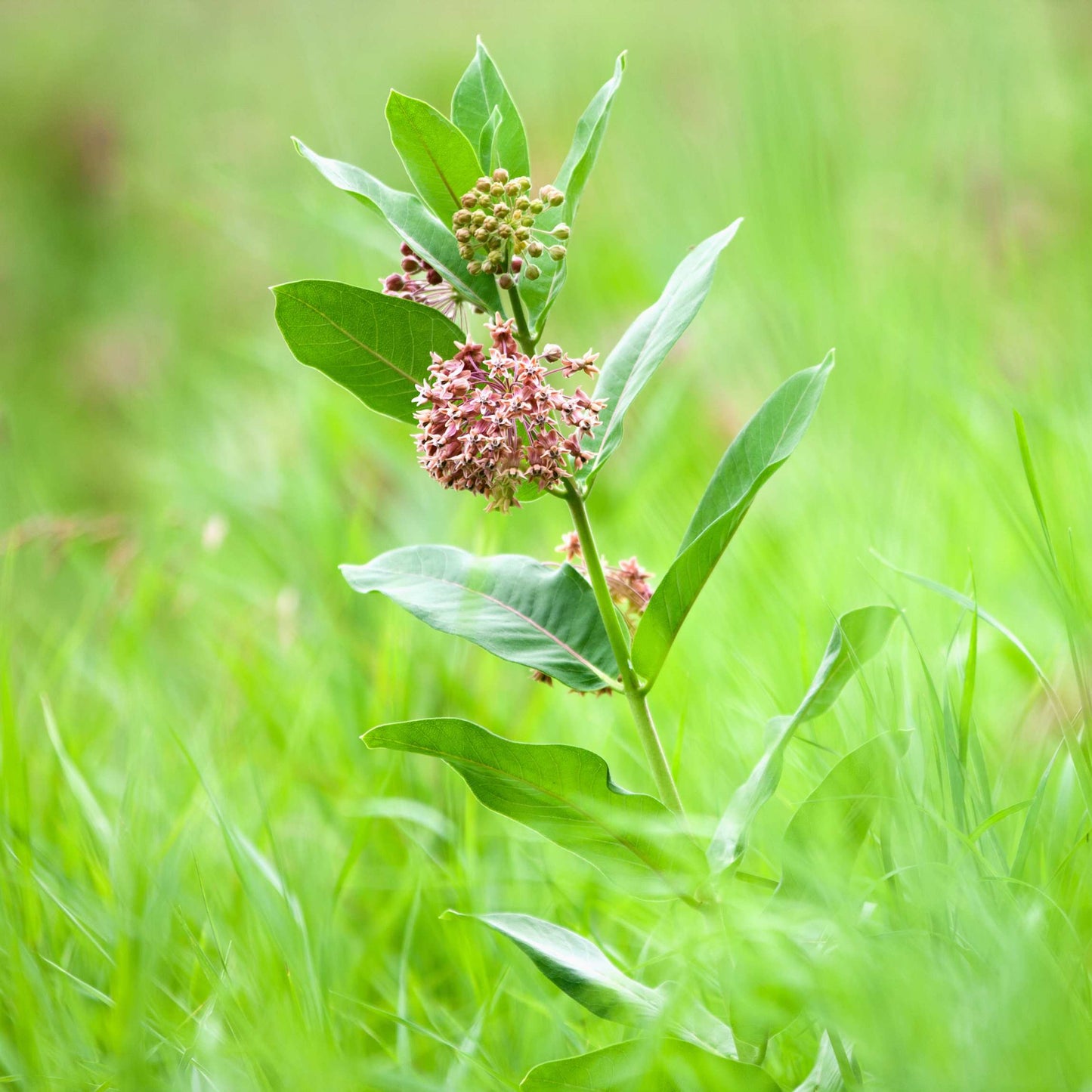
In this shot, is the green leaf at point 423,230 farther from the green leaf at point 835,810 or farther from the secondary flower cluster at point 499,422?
the green leaf at point 835,810

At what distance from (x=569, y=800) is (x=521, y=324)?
31 cm

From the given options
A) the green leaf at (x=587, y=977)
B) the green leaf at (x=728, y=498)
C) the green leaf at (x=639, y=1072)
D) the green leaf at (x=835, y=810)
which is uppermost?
the green leaf at (x=728, y=498)

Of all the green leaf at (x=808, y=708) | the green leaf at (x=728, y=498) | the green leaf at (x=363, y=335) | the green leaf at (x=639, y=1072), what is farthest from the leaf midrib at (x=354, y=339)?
the green leaf at (x=639, y=1072)

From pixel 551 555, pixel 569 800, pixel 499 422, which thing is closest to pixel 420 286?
pixel 499 422

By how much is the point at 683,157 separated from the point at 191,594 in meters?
1.26

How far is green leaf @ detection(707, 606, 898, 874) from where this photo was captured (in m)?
0.62

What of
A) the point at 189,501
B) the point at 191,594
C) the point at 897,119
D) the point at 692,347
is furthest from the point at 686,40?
the point at 191,594

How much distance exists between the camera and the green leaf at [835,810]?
61 centimetres

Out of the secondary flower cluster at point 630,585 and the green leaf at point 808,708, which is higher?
the secondary flower cluster at point 630,585

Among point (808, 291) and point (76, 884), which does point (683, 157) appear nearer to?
point (808, 291)

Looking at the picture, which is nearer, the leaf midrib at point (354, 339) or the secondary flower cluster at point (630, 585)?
the leaf midrib at point (354, 339)

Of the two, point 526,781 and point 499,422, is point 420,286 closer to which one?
point 499,422

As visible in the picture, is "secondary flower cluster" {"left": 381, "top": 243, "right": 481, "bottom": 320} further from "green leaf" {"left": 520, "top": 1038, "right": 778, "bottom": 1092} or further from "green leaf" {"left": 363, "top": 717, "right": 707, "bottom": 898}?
"green leaf" {"left": 520, "top": 1038, "right": 778, "bottom": 1092}

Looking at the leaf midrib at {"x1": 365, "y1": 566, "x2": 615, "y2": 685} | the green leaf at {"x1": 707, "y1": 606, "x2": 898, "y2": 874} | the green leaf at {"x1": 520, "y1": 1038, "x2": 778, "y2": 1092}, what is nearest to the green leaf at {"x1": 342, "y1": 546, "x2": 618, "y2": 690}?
the leaf midrib at {"x1": 365, "y1": 566, "x2": 615, "y2": 685}
